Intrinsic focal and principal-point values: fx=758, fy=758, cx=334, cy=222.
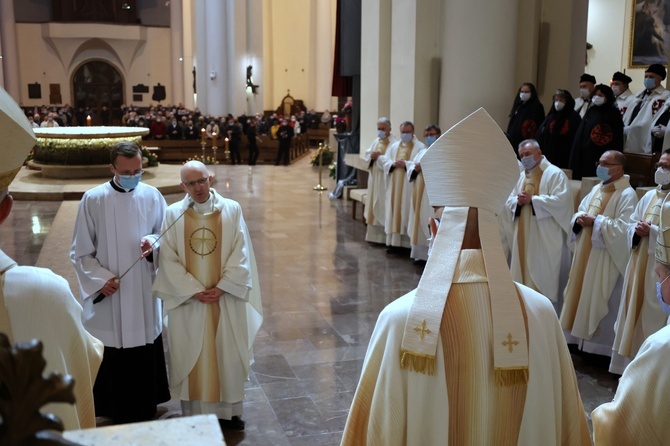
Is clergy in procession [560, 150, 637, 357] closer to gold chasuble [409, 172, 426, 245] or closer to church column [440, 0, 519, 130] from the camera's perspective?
gold chasuble [409, 172, 426, 245]

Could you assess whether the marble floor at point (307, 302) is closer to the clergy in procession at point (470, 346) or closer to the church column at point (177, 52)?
the clergy in procession at point (470, 346)

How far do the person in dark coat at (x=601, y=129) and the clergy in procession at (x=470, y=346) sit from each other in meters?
6.60

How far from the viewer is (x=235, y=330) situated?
4.93 metres

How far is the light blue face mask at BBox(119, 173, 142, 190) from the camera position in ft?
16.3

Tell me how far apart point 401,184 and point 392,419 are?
837 centimetres

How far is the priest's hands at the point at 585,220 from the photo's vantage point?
21.5 ft

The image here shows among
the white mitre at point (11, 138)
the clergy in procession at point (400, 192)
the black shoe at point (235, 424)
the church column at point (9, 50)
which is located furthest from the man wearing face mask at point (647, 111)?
the church column at point (9, 50)

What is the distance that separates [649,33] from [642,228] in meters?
14.6

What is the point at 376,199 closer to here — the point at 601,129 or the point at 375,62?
the point at 375,62

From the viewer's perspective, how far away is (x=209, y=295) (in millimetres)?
4836

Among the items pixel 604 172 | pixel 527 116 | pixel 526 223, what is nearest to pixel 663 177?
pixel 604 172

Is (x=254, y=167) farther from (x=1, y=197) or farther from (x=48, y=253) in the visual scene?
(x=1, y=197)

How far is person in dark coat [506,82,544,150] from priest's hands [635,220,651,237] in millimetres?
4578

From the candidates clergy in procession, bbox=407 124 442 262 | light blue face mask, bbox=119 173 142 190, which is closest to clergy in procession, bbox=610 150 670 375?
light blue face mask, bbox=119 173 142 190
